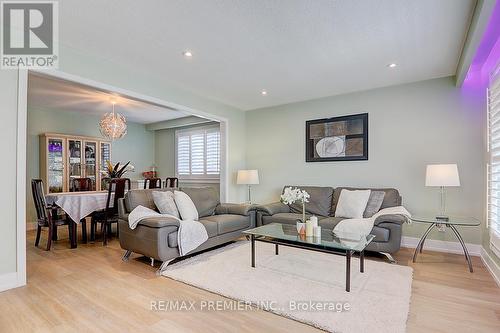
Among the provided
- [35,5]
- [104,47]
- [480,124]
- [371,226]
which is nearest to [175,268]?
[371,226]

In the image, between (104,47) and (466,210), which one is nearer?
(104,47)

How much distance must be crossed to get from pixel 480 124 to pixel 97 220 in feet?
19.1

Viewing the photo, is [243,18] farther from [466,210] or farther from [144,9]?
[466,210]

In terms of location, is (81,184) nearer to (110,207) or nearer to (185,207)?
(110,207)

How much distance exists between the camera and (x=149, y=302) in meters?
2.32

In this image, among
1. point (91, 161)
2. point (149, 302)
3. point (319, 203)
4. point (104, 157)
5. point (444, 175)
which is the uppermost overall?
point (104, 157)

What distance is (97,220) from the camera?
4387mm

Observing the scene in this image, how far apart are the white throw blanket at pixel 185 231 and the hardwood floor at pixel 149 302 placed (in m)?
0.44

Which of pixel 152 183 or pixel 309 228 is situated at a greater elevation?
pixel 152 183

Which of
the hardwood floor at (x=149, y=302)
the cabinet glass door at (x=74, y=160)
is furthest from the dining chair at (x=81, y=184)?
the hardwood floor at (x=149, y=302)

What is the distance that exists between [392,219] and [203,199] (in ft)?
8.86

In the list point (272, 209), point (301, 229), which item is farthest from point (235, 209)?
point (301, 229)

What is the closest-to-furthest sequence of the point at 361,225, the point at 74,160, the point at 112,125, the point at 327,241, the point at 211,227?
1. the point at 327,241
2. the point at 361,225
3. the point at 211,227
4. the point at 112,125
5. the point at 74,160
